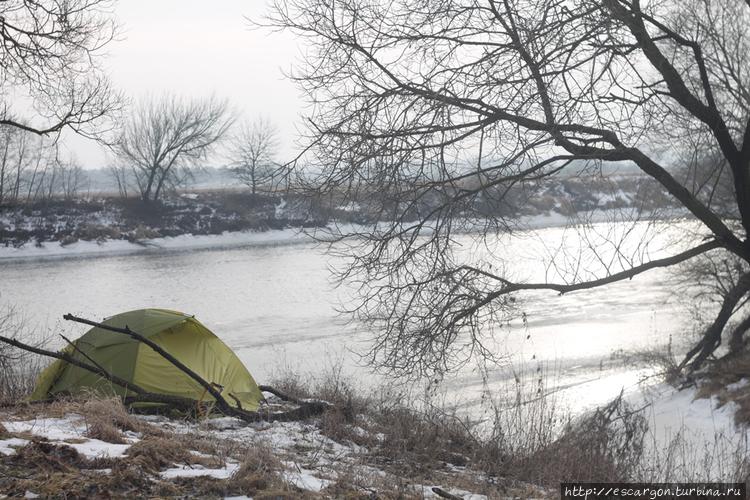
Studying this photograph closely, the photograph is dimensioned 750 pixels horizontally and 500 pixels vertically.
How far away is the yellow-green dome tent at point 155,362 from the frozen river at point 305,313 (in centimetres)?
199

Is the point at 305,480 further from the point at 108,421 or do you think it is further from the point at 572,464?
the point at 572,464

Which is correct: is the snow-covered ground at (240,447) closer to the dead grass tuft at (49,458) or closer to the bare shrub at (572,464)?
the dead grass tuft at (49,458)

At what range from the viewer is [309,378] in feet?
44.9

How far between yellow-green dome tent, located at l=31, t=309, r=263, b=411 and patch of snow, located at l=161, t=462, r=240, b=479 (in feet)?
11.9

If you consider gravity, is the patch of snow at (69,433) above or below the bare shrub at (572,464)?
above

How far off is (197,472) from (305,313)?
16.5 metres

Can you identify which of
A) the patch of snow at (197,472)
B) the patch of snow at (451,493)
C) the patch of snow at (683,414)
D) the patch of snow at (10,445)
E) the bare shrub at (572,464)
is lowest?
the patch of snow at (683,414)

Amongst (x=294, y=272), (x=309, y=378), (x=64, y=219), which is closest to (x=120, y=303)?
(x=294, y=272)

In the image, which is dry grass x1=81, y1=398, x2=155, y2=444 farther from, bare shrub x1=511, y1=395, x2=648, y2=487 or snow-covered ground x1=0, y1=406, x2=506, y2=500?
bare shrub x1=511, y1=395, x2=648, y2=487

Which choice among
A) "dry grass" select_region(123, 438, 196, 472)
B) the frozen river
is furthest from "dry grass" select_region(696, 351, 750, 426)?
"dry grass" select_region(123, 438, 196, 472)

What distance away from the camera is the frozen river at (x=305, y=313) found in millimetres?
14906

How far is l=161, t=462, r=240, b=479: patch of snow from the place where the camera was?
186 inches

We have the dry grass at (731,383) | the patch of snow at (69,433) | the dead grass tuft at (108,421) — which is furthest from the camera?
the dry grass at (731,383)

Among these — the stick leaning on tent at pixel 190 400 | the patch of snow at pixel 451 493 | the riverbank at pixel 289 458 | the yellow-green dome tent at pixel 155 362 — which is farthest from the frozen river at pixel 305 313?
the patch of snow at pixel 451 493
